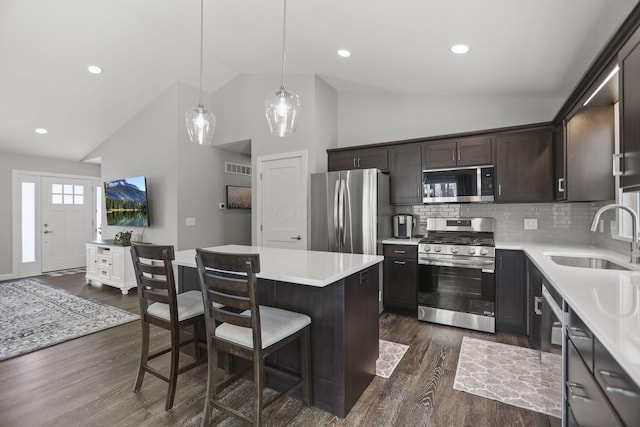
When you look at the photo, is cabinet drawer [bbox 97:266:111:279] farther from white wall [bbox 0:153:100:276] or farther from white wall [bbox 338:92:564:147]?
white wall [bbox 338:92:564:147]

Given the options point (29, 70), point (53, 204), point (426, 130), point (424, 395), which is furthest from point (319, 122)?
point (53, 204)

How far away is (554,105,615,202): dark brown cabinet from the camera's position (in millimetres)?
2570

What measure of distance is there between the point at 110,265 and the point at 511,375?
18.7 ft

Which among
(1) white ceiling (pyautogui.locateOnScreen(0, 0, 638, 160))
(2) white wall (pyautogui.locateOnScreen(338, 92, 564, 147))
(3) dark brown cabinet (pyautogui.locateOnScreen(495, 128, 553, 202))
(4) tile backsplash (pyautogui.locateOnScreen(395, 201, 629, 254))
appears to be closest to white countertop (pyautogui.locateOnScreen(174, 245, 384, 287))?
(1) white ceiling (pyautogui.locateOnScreen(0, 0, 638, 160))

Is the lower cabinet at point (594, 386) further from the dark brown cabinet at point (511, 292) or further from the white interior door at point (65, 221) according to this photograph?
the white interior door at point (65, 221)

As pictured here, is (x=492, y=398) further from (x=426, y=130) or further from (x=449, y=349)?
(x=426, y=130)

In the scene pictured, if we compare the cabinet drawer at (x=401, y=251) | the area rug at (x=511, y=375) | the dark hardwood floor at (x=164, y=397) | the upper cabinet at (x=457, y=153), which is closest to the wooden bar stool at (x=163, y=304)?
the dark hardwood floor at (x=164, y=397)

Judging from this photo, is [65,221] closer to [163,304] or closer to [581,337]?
[163,304]

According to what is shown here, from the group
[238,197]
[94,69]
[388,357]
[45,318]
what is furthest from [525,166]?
[45,318]

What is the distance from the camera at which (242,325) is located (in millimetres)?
1603

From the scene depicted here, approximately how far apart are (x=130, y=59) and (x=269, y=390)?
14.6 feet

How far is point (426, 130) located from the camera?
416 cm

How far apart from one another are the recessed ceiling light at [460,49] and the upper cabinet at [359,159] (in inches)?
58.1

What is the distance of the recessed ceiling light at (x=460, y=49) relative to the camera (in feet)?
8.74
